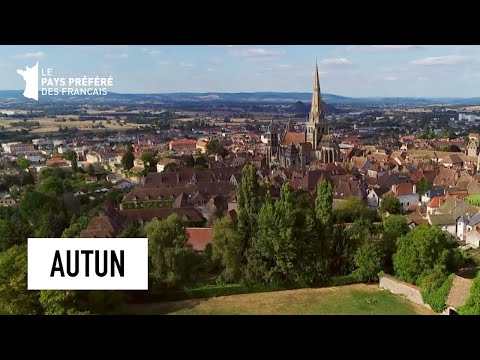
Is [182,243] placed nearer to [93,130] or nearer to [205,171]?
[93,130]

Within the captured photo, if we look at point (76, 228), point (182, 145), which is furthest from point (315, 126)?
point (76, 228)

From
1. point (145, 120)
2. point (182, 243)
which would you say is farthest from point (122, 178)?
point (182, 243)

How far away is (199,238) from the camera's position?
9.69m

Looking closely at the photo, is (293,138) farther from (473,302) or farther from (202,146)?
(473,302)

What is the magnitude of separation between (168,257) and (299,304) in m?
2.10

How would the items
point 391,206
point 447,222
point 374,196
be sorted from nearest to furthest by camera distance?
point 447,222, point 391,206, point 374,196

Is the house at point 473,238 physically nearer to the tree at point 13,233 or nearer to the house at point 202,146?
the tree at point 13,233

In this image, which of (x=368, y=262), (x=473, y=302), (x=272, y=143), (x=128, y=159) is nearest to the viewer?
(x=473, y=302)

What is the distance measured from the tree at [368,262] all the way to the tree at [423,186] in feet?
22.3

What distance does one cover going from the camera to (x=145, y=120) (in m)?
14.4

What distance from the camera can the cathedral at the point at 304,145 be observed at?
21.5 metres

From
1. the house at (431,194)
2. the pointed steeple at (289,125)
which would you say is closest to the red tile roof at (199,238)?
the house at (431,194)
